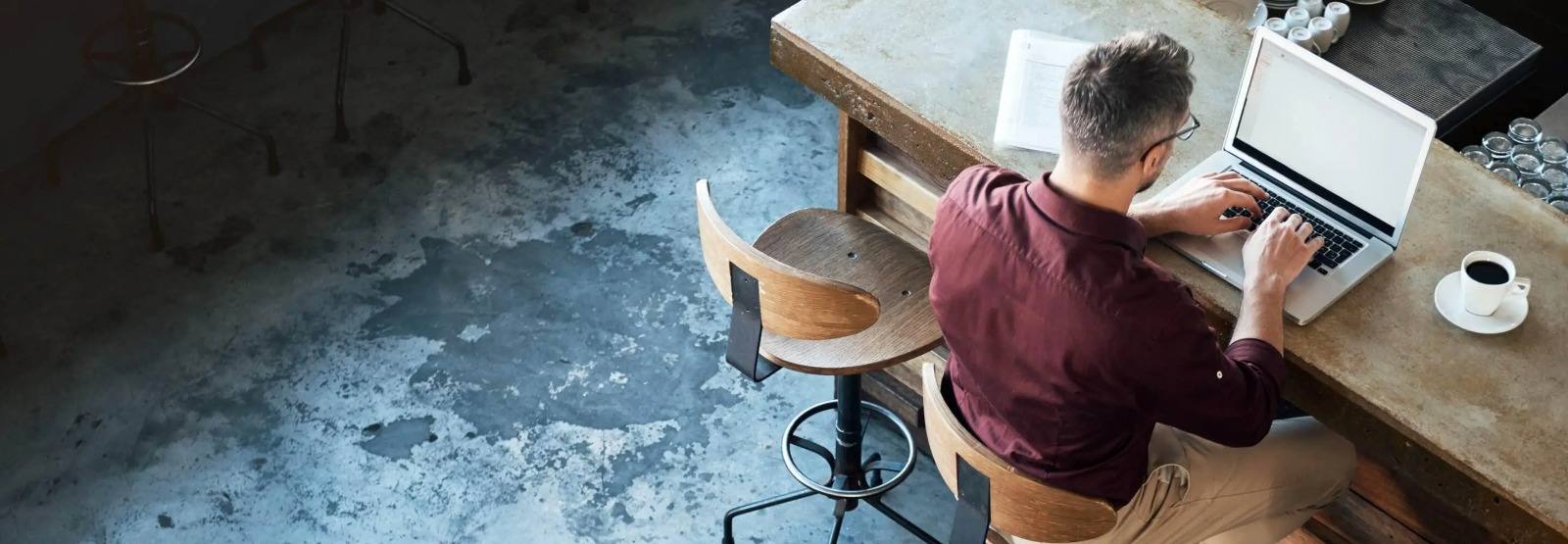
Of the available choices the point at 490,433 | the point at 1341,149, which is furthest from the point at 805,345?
the point at 490,433

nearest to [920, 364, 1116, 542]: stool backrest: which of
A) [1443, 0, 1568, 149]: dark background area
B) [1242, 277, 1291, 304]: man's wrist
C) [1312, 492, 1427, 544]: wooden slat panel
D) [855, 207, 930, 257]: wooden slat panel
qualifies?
[1242, 277, 1291, 304]: man's wrist

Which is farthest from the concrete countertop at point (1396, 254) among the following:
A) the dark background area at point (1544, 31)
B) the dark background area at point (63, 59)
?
the dark background area at point (63, 59)

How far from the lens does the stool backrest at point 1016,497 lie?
2.10m

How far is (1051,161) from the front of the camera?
100 inches

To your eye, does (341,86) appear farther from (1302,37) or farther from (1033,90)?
(1302,37)

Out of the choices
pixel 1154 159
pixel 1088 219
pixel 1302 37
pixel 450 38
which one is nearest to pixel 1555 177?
pixel 1302 37

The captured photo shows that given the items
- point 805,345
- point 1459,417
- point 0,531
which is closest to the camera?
point 1459,417

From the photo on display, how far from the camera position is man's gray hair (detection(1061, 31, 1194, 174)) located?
199 centimetres

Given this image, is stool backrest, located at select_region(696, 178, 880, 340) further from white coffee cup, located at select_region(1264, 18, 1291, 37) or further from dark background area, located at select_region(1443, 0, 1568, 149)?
dark background area, located at select_region(1443, 0, 1568, 149)

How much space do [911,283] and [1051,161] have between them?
1.06 ft

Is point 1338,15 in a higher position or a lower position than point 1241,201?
lower

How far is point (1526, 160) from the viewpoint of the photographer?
288 cm

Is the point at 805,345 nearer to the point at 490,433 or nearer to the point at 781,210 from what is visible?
the point at 490,433

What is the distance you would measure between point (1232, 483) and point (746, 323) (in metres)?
0.81
